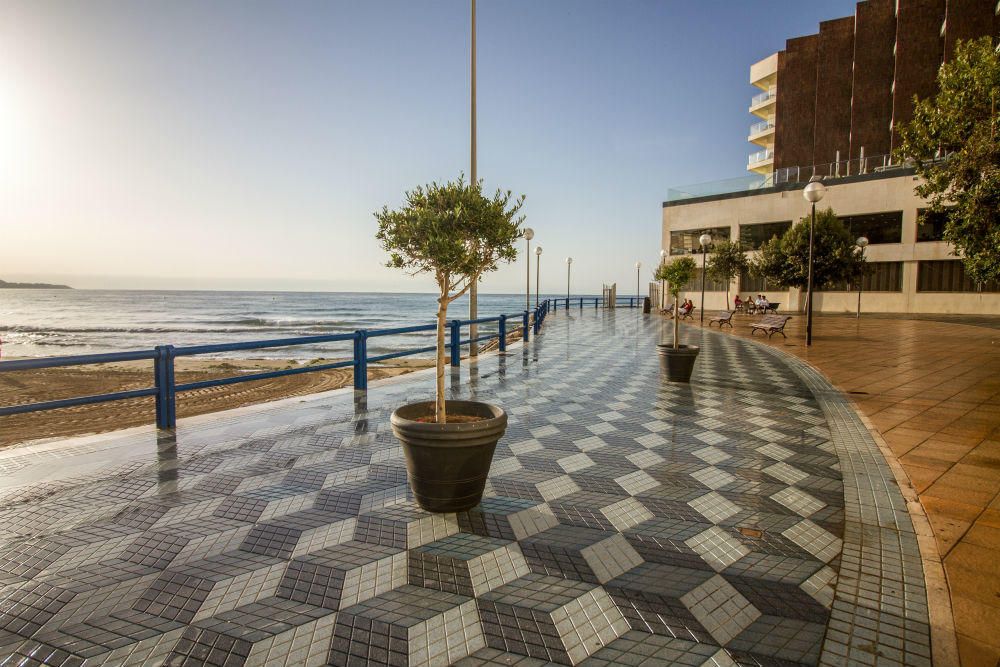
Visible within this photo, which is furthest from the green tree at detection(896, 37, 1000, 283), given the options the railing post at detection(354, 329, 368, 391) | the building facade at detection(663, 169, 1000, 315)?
the building facade at detection(663, 169, 1000, 315)

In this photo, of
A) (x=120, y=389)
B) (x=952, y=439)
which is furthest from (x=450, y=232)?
(x=120, y=389)

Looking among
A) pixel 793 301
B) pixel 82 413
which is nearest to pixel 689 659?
pixel 82 413

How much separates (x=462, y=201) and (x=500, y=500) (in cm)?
217

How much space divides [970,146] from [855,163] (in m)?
31.0

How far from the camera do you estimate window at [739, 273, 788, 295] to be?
117 feet

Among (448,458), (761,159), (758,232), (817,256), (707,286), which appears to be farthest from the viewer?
(761,159)

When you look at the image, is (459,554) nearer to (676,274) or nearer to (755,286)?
(676,274)

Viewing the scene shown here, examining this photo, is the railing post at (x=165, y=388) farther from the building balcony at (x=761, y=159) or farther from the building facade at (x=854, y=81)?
the building balcony at (x=761, y=159)

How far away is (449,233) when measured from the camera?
12.0 feet

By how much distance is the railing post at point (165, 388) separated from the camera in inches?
215

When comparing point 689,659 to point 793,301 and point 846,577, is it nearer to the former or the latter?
point 846,577

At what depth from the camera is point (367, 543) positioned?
3.13 m

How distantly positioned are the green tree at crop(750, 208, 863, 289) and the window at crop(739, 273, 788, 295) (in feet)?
28.2

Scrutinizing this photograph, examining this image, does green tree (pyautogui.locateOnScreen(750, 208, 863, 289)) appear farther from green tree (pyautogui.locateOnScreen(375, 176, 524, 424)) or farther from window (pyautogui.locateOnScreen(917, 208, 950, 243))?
green tree (pyautogui.locateOnScreen(375, 176, 524, 424))
